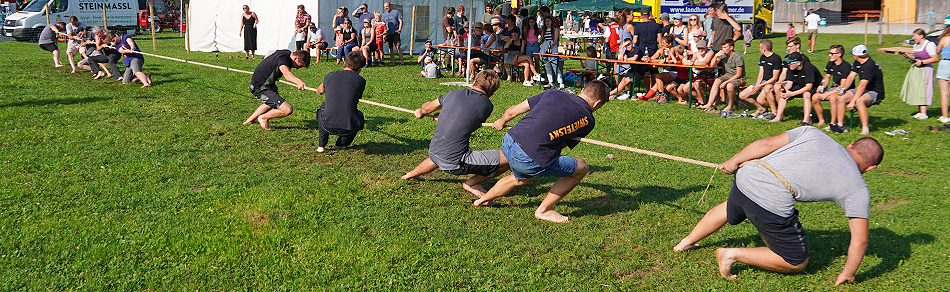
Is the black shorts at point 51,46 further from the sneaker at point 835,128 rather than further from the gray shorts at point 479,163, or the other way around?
the sneaker at point 835,128

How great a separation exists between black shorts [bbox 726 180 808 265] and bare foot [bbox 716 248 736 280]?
0.27 meters

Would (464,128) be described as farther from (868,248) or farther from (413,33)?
(413,33)

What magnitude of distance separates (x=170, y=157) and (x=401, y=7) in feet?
49.9

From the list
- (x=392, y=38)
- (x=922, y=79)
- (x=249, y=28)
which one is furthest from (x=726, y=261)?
(x=249, y=28)

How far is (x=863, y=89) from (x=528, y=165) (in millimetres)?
7005

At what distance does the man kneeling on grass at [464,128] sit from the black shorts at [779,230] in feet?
7.11

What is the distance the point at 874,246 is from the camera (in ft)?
17.5

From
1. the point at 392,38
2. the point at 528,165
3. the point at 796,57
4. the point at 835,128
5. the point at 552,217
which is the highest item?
the point at 392,38

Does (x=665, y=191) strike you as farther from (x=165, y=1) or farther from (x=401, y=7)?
(x=165, y=1)

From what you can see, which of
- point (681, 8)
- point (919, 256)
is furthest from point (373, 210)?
point (681, 8)

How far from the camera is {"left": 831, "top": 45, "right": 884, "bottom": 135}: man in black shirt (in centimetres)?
988

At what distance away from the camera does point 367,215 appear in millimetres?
5785

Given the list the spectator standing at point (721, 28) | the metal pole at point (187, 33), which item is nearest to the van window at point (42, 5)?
the metal pole at point (187, 33)

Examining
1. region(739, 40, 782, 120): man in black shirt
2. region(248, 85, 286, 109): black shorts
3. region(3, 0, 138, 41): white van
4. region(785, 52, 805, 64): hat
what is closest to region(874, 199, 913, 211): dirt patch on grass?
region(785, 52, 805, 64): hat
